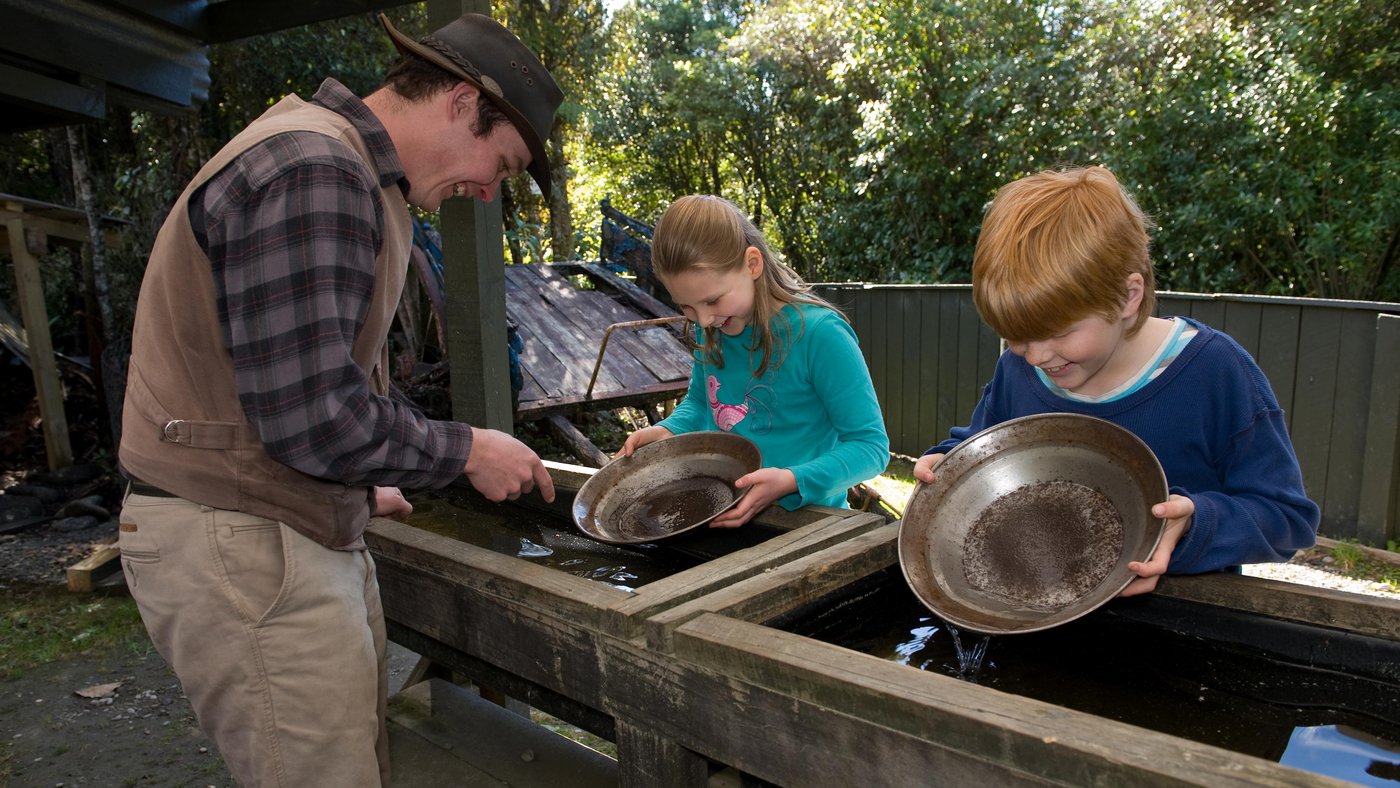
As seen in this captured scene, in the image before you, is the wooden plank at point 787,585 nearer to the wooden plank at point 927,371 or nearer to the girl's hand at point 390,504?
the girl's hand at point 390,504

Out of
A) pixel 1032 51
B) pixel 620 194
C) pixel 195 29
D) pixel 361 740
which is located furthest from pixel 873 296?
pixel 620 194

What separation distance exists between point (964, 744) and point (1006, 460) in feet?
2.52

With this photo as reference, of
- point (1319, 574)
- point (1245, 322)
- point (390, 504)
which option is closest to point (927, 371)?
point (1245, 322)

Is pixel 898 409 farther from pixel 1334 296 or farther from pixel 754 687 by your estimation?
pixel 754 687

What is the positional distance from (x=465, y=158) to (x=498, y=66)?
7.0 inches

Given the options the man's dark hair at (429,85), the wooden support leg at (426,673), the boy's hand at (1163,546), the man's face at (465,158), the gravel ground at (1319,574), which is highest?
the man's dark hair at (429,85)

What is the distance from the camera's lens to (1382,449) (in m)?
5.21

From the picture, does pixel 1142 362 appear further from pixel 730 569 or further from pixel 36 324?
pixel 36 324

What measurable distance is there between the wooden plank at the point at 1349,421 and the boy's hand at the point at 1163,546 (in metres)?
4.66

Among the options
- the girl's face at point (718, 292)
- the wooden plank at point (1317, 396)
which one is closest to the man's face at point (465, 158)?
the girl's face at point (718, 292)

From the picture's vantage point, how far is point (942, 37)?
9.73m

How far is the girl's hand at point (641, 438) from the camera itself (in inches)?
102

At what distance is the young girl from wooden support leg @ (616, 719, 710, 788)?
2.18 ft

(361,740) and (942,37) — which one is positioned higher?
(942,37)
